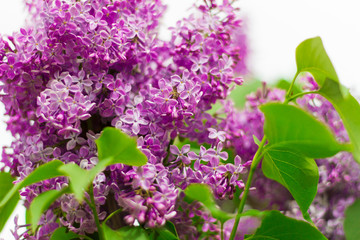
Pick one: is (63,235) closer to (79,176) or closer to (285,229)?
(79,176)

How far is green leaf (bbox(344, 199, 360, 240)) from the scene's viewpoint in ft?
2.42

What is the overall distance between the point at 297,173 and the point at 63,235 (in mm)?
326

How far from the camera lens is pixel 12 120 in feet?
2.40

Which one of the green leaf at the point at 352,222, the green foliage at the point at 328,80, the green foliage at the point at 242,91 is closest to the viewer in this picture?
the green foliage at the point at 328,80

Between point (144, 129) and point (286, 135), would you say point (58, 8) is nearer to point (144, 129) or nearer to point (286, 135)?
point (144, 129)

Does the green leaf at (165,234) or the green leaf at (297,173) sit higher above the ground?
the green leaf at (297,173)

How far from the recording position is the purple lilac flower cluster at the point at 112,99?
610 mm

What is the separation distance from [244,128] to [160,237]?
38cm

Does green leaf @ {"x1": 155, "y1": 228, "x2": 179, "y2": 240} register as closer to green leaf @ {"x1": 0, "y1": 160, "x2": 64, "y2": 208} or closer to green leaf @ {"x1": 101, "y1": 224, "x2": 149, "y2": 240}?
green leaf @ {"x1": 101, "y1": 224, "x2": 149, "y2": 240}

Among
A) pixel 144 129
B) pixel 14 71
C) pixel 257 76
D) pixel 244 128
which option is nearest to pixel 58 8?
pixel 14 71

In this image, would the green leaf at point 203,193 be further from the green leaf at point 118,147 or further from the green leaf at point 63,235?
the green leaf at point 63,235

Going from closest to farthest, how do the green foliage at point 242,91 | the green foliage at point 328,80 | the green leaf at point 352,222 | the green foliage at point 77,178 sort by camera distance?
the green foliage at point 77,178 < the green foliage at point 328,80 < the green leaf at point 352,222 < the green foliage at point 242,91

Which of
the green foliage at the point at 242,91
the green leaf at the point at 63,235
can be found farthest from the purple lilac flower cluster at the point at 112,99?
the green foliage at the point at 242,91

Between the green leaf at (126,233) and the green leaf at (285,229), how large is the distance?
16 centimetres
